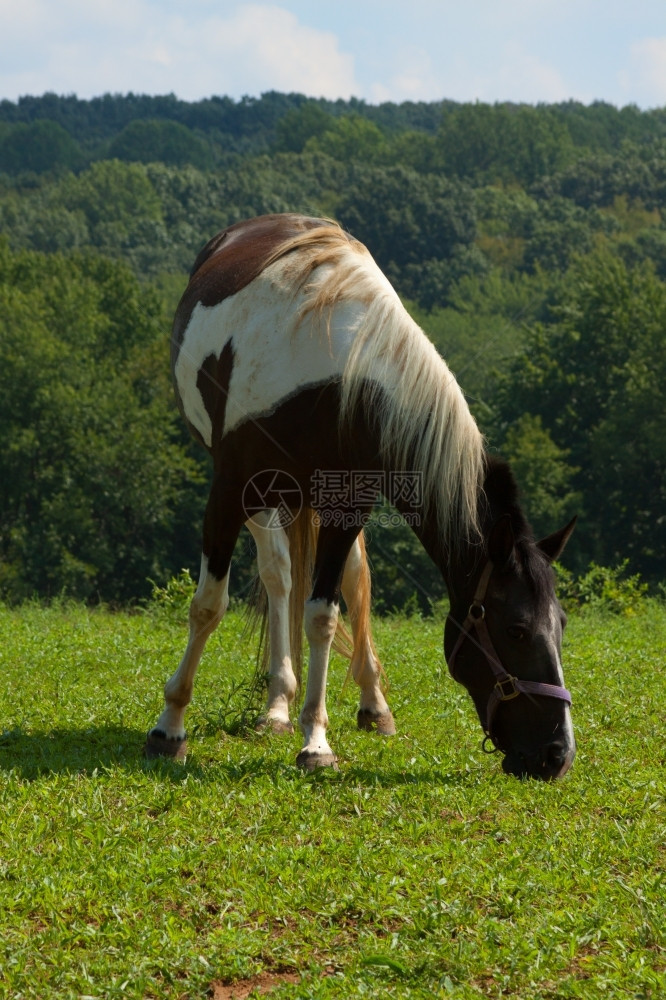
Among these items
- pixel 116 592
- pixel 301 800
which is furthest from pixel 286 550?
pixel 116 592

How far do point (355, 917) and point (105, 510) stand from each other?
3592 cm

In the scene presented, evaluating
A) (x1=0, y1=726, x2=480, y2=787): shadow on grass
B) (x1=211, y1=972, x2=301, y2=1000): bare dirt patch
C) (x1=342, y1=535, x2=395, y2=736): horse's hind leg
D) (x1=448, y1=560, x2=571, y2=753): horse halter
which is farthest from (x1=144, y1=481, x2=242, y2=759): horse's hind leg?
(x1=211, y1=972, x2=301, y2=1000): bare dirt patch

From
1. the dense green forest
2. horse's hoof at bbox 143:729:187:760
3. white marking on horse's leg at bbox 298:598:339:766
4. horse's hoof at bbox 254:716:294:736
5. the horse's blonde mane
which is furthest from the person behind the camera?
the dense green forest

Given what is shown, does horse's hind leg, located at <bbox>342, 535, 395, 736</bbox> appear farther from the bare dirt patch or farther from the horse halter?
the bare dirt patch

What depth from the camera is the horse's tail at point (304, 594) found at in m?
6.07

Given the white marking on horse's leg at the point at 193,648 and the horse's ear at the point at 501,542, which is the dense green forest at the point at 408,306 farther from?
the horse's ear at the point at 501,542

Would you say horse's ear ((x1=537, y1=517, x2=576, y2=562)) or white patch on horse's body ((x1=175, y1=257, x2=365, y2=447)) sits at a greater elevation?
white patch on horse's body ((x1=175, y1=257, x2=365, y2=447))

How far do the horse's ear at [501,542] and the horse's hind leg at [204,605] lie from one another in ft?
4.25

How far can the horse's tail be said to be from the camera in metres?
6.07

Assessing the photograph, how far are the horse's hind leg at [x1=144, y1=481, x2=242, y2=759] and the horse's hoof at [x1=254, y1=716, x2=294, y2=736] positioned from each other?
0.57 meters

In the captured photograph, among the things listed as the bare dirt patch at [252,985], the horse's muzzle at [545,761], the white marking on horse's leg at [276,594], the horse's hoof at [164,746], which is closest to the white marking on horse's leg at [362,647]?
the white marking on horse's leg at [276,594]

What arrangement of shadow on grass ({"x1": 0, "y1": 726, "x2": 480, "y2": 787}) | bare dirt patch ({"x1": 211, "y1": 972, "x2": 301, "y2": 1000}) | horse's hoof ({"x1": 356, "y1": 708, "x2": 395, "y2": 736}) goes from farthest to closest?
horse's hoof ({"x1": 356, "y1": 708, "x2": 395, "y2": 736}) < shadow on grass ({"x1": 0, "y1": 726, "x2": 480, "y2": 787}) < bare dirt patch ({"x1": 211, "y1": 972, "x2": 301, "y2": 1000})

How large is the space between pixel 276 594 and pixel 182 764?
4.47 feet

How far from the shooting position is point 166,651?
8031 millimetres
